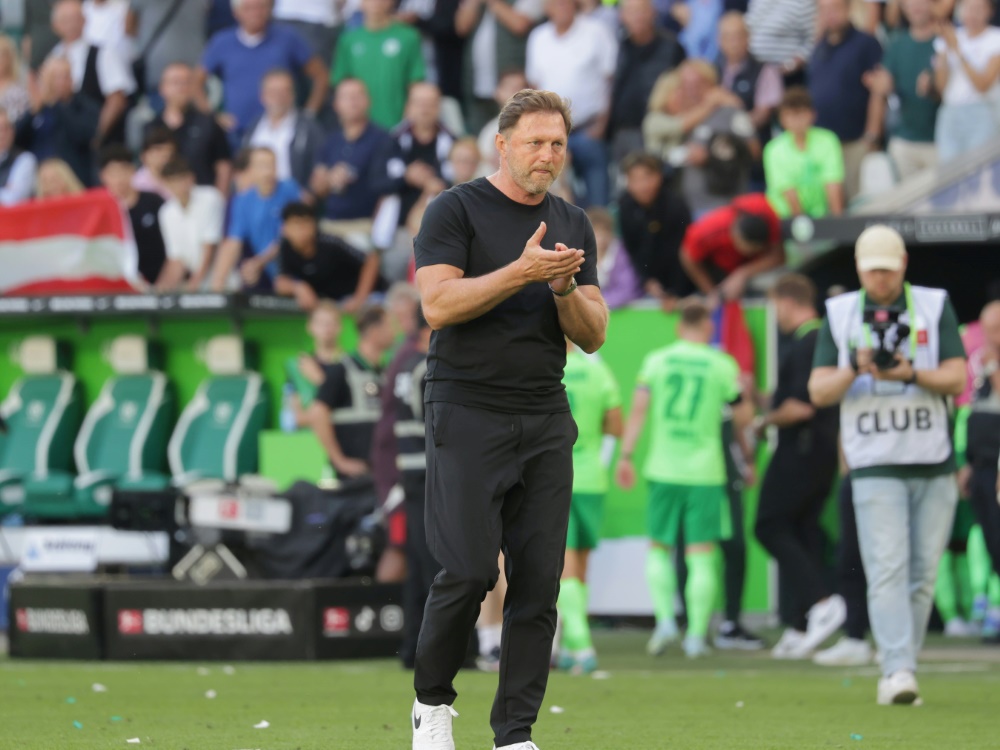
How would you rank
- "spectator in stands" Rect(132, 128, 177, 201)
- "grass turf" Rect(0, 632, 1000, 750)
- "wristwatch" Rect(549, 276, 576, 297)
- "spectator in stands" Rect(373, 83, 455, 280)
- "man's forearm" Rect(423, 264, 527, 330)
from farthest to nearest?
"spectator in stands" Rect(132, 128, 177, 201) → "spectator in stands" Rect(373, 83, 455, 280) → "grass turf" Rect(0, 632, 1000, 750) → "wristwatch" Rect(549, 276, 576, 297) → "man's forearm" Rect(423, 264, 527, 330)

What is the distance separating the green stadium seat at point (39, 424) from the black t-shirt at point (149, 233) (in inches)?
44.5

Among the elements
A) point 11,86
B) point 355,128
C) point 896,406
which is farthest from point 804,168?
point 11,86

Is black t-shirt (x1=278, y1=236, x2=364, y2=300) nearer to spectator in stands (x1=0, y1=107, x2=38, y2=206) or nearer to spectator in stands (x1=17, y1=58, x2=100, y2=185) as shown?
spectator in stands (x1=17, y1=58, x2=100, y2=185)

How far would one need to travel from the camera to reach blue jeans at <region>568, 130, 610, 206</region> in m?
16.1

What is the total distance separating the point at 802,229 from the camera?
530 inches

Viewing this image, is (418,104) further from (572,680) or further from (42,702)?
(42,702)

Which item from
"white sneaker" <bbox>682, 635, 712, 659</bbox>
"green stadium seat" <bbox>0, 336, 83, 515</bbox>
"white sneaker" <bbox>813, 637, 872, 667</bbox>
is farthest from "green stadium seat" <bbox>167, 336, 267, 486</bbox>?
"white sneaker" <bbox>813, 637, 872, 667</bbox>

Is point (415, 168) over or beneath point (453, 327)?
over

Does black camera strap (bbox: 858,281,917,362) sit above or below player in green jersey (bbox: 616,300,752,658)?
above

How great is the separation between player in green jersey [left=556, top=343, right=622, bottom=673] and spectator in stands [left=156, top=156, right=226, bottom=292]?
6.43 metres

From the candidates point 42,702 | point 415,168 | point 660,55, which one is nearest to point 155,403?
point 415,168

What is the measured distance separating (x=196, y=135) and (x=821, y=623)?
8.43 metres

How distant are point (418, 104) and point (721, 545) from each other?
5.08m

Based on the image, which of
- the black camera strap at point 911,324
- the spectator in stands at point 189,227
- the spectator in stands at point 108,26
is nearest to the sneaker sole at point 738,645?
the black camera strap at point 911,324
